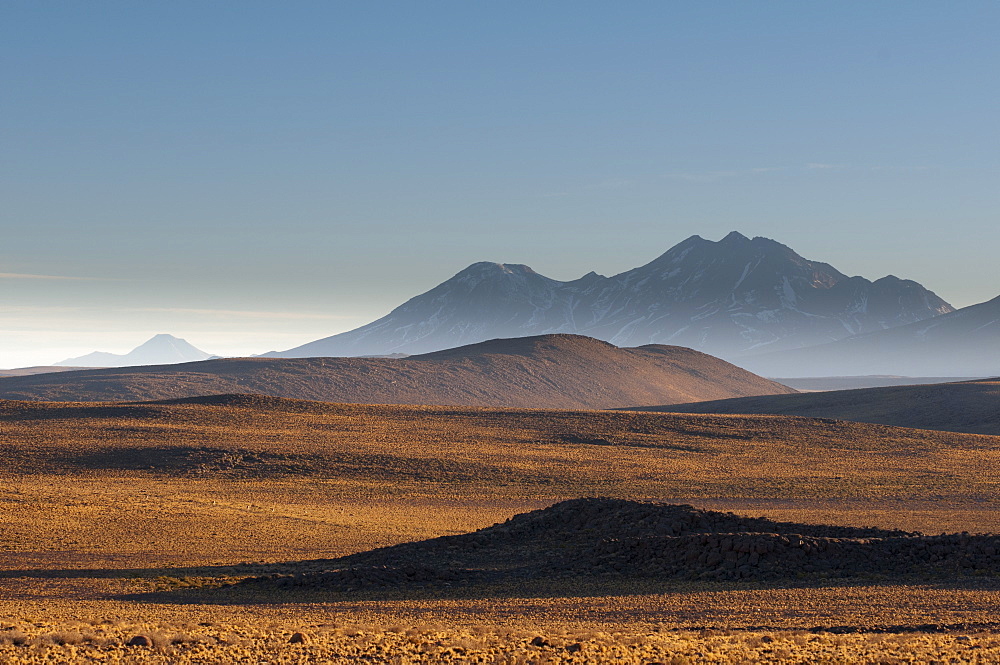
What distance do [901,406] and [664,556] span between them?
80.6 meters

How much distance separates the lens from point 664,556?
25.6 metres

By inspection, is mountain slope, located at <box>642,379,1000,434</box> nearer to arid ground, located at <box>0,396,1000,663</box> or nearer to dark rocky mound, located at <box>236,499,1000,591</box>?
arid ground, located at <box>0,396,1000,663</box>

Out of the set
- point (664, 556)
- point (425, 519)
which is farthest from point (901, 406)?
point (664, 556)

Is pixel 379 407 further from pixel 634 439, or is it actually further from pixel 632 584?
pixel 632 584

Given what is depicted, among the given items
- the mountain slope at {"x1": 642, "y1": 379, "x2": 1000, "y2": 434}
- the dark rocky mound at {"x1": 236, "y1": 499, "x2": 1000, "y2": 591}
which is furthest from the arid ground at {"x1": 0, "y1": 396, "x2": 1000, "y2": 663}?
the mountain slope at {"x1": 642, "y1": 379, "x2": 1000, "y2": 434}

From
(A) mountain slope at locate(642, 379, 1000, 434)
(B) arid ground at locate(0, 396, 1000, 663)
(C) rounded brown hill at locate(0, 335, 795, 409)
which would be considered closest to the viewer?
(B) arid ground at locate(0, 396, 1000, 663)

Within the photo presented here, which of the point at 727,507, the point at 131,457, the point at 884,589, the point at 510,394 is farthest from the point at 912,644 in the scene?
the point at 510,394

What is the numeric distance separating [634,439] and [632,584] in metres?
44.4

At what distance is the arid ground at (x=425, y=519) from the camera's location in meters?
16.1

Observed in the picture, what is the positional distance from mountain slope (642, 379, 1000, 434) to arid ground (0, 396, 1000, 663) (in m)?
19.0

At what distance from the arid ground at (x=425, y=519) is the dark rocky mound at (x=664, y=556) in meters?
0.64

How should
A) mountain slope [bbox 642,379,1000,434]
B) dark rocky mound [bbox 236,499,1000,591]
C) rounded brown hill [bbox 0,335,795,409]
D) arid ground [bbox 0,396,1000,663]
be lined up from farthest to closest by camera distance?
rounded brown hill [bbox 0,335,795,409] < mountain slope [bbox 642,379,1000,434] < dark rocky mound [bbox 236,499,1000,591] < arid ground [bbox 0,396,1000,663]

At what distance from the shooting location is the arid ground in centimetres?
1614

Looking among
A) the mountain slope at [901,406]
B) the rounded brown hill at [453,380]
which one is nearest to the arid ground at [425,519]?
the mountain slope at [901,406]
